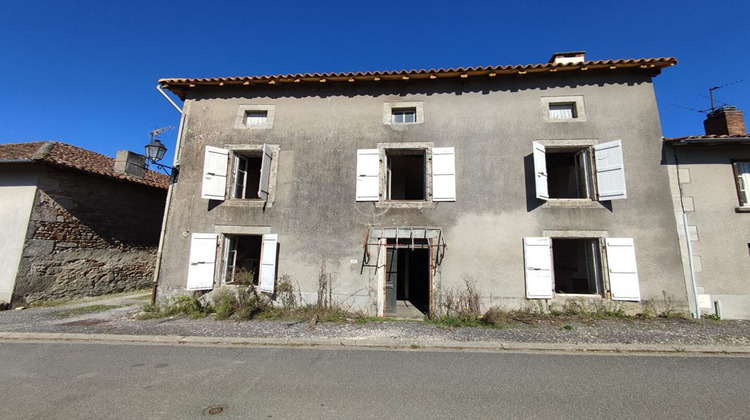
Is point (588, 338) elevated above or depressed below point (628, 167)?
below

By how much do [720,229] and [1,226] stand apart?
17.7 metres

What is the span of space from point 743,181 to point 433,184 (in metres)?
7.24

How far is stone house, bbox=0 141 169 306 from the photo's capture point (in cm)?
816

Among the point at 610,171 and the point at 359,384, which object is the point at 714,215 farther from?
the point at 359,384

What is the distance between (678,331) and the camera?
581cm

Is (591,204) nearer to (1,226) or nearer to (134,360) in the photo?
(134,360)

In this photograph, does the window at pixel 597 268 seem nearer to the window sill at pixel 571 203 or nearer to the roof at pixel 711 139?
the window sill at pixel 571 203

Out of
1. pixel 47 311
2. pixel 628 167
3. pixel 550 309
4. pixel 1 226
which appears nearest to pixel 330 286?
pixel 550 309

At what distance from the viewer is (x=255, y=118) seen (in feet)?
28.8

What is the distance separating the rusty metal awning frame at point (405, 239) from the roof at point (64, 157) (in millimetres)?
8704

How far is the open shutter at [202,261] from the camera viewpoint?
751cm

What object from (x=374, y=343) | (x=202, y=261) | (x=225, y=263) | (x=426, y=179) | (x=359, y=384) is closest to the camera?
(x=359, y=384)

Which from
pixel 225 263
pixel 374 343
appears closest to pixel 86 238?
pixel 225 263

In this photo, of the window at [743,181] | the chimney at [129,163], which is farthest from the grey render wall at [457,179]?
the chimney at [129,163]
